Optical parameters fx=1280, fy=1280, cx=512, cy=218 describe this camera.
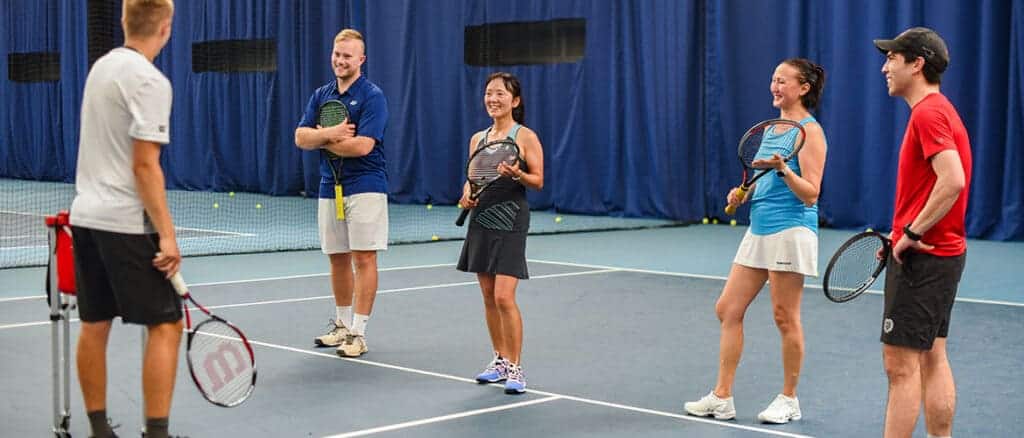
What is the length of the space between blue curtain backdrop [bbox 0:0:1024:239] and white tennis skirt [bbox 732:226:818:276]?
7994 mm

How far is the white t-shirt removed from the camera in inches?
140

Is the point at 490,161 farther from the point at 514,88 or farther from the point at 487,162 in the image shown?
the point at 514,88

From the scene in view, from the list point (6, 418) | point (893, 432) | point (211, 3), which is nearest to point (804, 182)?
point (893, 432)

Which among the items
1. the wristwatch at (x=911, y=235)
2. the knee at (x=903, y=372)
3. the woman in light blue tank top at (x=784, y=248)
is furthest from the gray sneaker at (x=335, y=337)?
the wristwatch at (x=911, y=235)

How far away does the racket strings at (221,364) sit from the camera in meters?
3.67

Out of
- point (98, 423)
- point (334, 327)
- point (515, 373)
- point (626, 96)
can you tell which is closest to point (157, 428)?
point (98, 423)

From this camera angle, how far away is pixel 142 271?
12.0ft

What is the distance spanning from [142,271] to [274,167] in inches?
574

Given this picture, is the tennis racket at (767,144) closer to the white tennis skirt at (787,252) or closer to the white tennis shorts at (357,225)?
the white tennis skirt at (787,252)

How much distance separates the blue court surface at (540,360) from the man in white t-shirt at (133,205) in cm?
81

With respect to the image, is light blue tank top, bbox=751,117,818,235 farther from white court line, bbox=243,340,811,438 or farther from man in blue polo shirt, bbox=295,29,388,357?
man in blue polo shirt, bbox=295,29,388,357

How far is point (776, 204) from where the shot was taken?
15.4ft

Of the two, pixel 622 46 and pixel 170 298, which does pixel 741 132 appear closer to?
pixel 622 46

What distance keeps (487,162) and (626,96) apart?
918 centimetres
